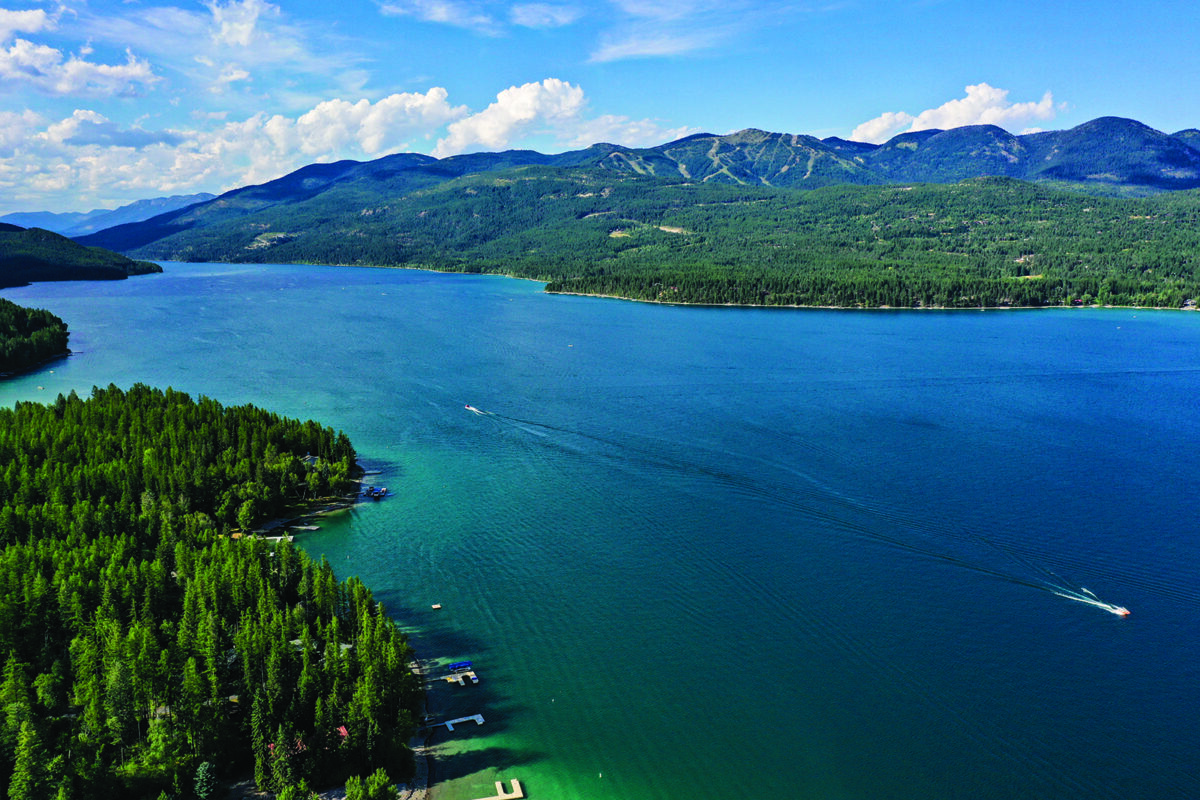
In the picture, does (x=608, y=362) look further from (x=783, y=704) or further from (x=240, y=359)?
(x=783, y=704)

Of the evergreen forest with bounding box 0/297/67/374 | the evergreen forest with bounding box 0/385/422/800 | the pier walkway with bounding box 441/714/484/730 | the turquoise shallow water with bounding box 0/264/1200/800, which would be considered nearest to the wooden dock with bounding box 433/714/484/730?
the pier walkway with bounding box 441/714/484/730

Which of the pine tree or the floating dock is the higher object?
the pine tree

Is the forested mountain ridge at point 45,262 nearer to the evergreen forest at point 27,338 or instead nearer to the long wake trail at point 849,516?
the evergreen forest at point 27,338

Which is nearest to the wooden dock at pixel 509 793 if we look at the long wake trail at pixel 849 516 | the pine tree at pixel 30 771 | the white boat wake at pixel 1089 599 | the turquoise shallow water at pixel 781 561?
the turquoise shallow water at pixel 781 561

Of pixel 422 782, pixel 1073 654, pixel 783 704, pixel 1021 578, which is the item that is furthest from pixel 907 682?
pixel 422 782

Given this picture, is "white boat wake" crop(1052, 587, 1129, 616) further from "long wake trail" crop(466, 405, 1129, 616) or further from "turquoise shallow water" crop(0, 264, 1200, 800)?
"turquoise shallow water" crop(0, 264, 1200, 800)
